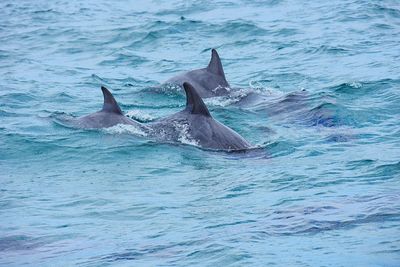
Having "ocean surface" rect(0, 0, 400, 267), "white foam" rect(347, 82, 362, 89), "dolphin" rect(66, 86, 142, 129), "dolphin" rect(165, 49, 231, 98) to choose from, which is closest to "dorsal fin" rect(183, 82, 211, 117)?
"ocean surface" rect(0, 0, 400, 267)

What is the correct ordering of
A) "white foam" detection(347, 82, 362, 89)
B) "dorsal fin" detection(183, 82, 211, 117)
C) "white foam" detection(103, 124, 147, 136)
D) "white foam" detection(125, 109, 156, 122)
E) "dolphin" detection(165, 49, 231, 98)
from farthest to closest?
"white foam" detection(347, 82, 362, 89), "dolphin" detection(165, 49, 231, 98), "white foam" detection(125, 109, 156, 122), "white foam" detection(103, 124, 147, 136), "dorsal fin" detection(183, 82, 211, 117)

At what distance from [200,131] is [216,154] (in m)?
Answer: 0.59

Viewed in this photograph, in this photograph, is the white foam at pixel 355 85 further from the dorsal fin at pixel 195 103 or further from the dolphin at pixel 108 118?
the dolphin at pixel 108 118

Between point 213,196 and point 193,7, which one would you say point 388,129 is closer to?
point 213,196

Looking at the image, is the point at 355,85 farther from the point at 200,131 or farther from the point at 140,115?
the point at 200,131

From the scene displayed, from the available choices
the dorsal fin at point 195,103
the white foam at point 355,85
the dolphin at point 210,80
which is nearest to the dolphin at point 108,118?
the dorsal fin at point 195,103

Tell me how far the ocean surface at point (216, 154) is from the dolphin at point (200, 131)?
22cm

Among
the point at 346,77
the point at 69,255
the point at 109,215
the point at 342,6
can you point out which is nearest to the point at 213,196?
the point at 109,215

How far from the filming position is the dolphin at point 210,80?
19.0m

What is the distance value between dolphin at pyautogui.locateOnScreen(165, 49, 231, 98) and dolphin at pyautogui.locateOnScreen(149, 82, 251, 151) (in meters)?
3.95

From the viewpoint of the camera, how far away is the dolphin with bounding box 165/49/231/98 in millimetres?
18984

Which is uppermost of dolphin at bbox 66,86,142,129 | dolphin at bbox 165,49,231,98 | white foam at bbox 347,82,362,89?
dolphin at bbox 66,86,142,129

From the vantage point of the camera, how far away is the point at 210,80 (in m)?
19.3

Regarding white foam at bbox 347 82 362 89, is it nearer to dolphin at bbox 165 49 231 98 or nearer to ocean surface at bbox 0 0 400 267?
ocean surface at bbox 0 0 400 267
